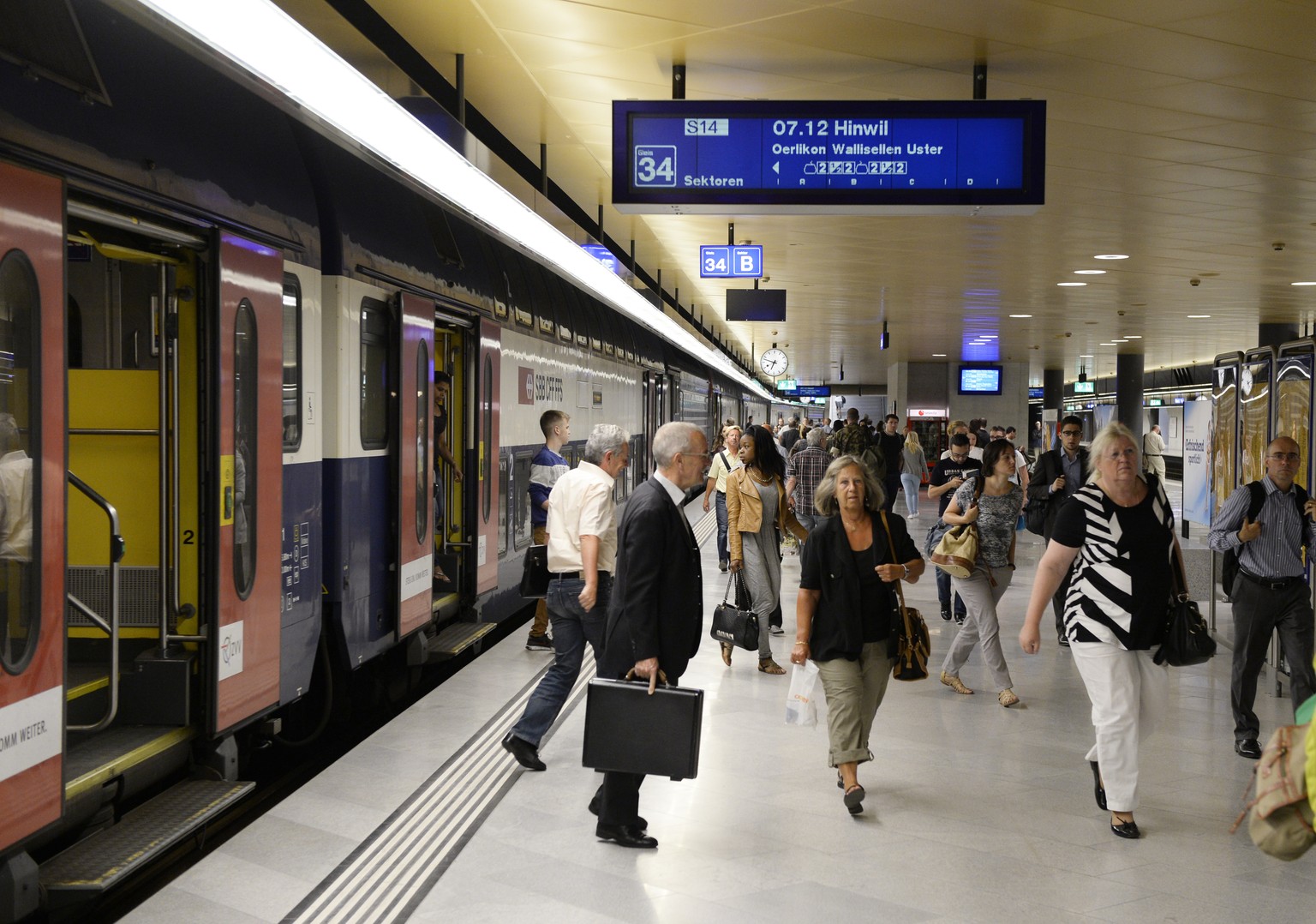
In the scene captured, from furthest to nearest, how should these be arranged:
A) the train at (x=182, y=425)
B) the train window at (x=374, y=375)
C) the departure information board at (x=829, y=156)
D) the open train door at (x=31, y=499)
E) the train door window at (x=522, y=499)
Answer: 1. the train door window at (x=522, y=499)
2. the train window at (x=374, y=375)
3. the departure information board at (x=829, y=156)
4. the train at (x=182, y=425)
5. the open train door at (x=31, y=499)

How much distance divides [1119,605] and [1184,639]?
1.00 feet

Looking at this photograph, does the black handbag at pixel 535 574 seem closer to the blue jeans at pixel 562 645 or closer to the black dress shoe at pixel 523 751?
the blue jeans at pixel 562 645

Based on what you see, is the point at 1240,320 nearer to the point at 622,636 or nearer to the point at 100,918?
the point at 622,636

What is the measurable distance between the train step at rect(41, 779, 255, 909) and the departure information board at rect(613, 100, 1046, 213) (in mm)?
3585

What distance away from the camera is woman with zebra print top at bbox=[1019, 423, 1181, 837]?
5.36 metres

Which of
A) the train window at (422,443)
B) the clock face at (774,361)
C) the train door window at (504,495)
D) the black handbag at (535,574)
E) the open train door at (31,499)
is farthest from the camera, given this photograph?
the clock face at (774,361)

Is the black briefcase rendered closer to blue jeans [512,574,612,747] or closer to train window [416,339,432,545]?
blue jeans [512,574,612,747]

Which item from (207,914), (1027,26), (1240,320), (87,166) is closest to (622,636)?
(207,914)

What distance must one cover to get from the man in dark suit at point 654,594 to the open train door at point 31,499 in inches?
83.2

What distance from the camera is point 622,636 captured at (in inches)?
205

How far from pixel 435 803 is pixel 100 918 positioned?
4.68 feet

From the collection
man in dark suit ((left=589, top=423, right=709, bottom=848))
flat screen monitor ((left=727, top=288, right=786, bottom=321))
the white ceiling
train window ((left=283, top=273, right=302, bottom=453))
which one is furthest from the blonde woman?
man in dark suit ((left=589, top=423, right=709, bottom=848))

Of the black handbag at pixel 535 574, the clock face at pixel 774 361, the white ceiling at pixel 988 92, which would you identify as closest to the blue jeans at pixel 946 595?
the white ceiling at pixel 988 92

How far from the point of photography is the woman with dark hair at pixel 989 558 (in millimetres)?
8070
